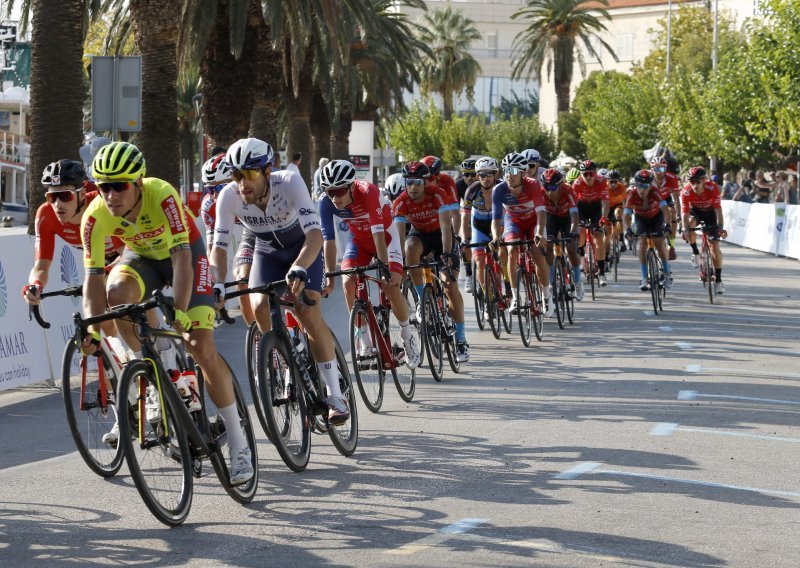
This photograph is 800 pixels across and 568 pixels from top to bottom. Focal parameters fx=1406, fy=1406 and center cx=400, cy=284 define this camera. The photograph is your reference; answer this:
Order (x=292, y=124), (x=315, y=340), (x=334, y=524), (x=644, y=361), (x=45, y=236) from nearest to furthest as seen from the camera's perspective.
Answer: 1. (x=334, y=524)
2. (x=315, y=340)
3. (x=45, y=236)
4. (x=644, y=361)
5. (x=292, y=124)

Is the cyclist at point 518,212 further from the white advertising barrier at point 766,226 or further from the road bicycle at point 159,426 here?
the white advertising barrier at point 766,226

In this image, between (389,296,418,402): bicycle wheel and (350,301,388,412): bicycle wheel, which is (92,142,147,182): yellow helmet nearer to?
(350,301,388,412): bicycle wheel

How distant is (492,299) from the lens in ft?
53.6

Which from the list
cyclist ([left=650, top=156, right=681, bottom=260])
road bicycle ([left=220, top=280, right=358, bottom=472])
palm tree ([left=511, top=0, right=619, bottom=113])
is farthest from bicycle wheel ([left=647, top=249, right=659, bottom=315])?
palm tree ([left=511, top=0, right=619, bottom=113])

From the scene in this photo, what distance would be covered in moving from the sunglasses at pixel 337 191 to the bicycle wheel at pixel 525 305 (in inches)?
211

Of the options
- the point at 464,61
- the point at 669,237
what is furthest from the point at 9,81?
the point at 669,237

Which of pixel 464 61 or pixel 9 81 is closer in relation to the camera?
pixel 464 61

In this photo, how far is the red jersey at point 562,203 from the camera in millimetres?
19453

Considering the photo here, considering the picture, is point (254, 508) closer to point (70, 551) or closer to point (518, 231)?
point (70, 551)

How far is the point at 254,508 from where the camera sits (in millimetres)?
7332

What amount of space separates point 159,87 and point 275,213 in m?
11.3

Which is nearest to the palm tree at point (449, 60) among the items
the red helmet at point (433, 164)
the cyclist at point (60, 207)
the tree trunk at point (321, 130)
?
the tree trunk at point (321, 130)

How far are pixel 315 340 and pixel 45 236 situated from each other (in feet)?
6.68

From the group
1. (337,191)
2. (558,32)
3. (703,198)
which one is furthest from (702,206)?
(558,32)
